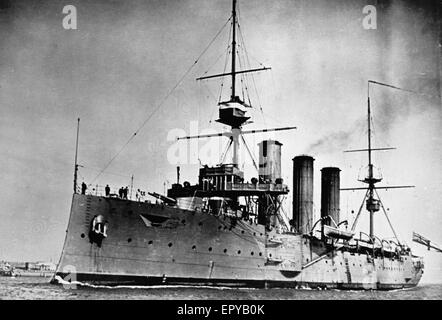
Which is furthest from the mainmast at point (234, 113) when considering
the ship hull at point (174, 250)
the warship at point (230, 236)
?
the ship hull at point (174, 250)

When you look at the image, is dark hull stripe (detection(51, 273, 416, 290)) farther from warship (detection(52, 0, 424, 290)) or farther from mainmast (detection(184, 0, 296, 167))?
mainmast (detection(184, 0, 296, 167))

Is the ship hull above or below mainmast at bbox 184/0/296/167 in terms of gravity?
below

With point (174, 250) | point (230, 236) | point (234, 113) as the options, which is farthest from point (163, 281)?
point (234, 113)

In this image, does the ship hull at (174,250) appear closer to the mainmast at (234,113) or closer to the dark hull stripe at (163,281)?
the dark hull stripe at (163,281)

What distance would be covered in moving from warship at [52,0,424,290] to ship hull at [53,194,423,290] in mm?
36

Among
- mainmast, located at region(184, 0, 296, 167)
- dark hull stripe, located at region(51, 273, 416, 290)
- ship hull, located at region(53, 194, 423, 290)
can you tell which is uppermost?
mainmast, located at region(184, 0, 296, 167)

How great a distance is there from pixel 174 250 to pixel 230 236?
294 centimetres

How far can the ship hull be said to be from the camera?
17.9 meters

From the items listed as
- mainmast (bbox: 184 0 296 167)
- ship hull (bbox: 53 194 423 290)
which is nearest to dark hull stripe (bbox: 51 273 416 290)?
ship hull (bbox: 53 194 423 290)

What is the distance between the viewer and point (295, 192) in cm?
2833

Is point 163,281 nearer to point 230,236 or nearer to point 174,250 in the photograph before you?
point 174,250
